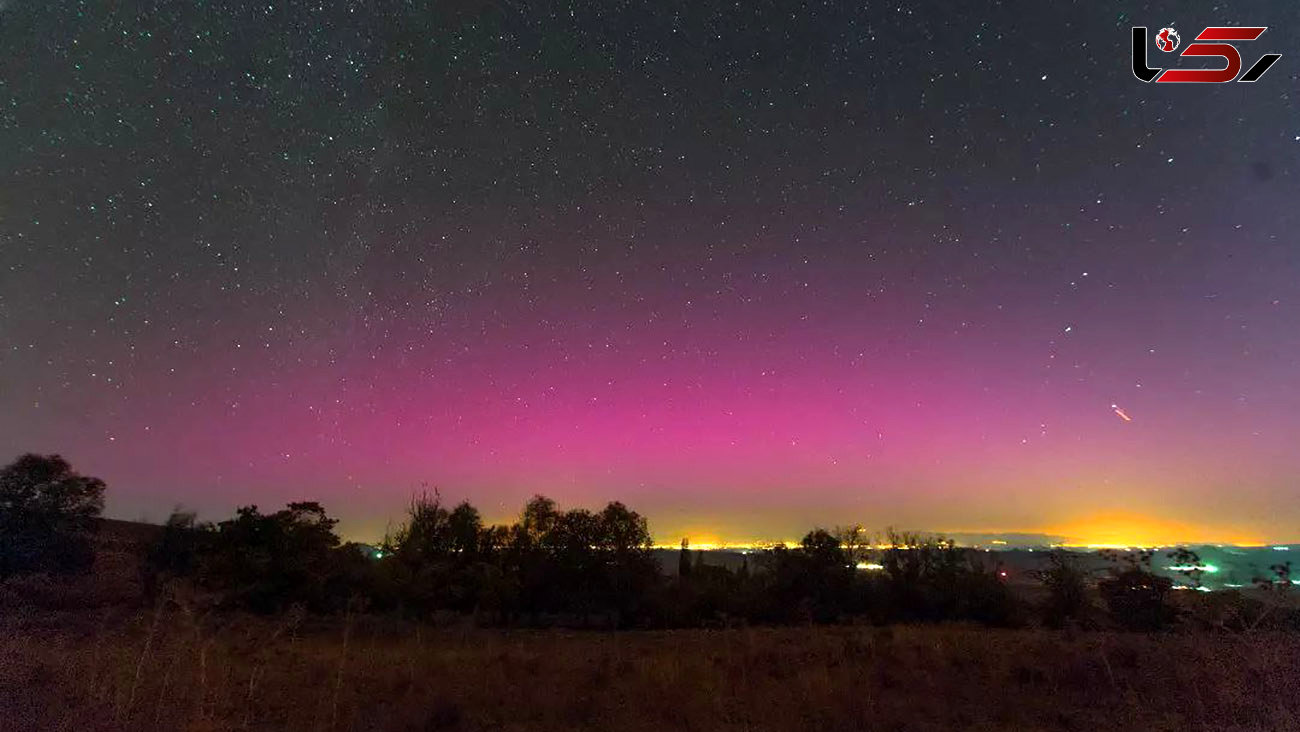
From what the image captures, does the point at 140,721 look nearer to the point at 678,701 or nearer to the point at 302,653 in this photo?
the point at 678,701

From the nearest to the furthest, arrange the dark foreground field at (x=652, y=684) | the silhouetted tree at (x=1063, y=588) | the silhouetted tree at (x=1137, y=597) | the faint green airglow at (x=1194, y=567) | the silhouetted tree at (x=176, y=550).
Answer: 1. the dark foreground field at (x=652, y=684)
2. the faint green airglow at (x=1194, y=567)
3. the silhouetted tree at (x=1137, y=597)
4. the silhouetted tree at (x=1063, y=588)
5. the silhouetted tree at (x=176, y=550)

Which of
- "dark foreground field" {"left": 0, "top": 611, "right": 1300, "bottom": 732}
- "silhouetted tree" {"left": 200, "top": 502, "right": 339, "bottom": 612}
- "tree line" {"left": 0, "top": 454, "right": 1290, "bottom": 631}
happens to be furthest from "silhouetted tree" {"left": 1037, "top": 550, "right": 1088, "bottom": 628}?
"silhouetted tree" {"left": 200, "top": 502, "right": 339, "bottom": 612}

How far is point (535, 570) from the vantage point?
33.4 metres

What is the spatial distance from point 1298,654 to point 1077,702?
340 centimetres

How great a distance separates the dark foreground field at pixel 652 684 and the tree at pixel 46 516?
16.4 m

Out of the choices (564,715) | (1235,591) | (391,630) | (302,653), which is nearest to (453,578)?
(391,630)

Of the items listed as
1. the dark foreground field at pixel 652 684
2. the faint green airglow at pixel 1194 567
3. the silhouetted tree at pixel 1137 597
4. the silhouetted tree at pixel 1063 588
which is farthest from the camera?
the silhouetted tree at pixel 1063 588

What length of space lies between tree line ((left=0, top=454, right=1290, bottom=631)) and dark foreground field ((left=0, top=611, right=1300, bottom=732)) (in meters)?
9.64

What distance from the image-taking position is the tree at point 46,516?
106ft

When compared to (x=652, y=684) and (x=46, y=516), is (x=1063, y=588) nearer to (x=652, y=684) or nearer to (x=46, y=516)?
(x=652, y=684)

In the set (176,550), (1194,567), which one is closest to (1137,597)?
(1194,567)

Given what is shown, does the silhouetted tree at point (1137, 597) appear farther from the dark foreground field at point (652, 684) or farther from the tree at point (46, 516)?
the tree at point (46, 516)

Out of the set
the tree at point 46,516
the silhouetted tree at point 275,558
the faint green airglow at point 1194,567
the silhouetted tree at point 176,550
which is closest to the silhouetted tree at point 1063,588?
the faint green airglow at point 1194,567

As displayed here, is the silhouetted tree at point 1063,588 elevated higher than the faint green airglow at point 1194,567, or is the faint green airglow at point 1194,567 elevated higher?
the faint green airglow at point 1194,567
